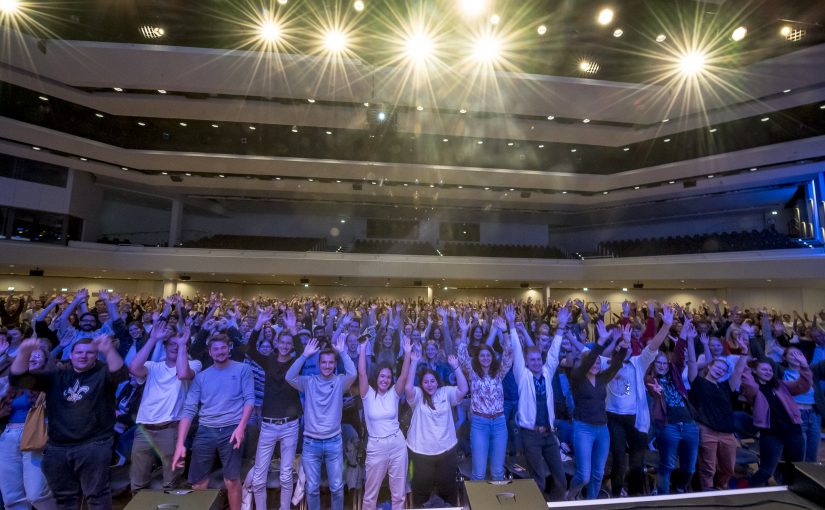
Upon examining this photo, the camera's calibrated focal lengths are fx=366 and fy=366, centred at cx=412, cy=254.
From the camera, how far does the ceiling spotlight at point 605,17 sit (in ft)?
16.9

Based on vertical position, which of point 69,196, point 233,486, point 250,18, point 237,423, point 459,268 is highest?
point 250,18

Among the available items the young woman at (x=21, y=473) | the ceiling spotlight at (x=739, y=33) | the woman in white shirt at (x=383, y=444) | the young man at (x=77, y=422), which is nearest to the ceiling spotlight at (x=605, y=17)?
the ceiling spotlight at (x=739, y=33)

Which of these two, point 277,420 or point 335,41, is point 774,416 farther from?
point 335,41

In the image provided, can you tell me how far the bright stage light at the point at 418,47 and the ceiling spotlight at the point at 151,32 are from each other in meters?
4.14

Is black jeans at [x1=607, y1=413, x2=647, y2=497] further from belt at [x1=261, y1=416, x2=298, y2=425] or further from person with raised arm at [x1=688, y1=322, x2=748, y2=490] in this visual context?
belt at [x1=261, y1=416, x2=298, y2=425]

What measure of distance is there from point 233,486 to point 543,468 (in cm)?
258

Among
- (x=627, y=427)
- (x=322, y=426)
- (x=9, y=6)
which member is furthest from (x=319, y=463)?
(x=9, y=6)

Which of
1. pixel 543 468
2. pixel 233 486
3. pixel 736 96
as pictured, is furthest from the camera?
pixel 736 96

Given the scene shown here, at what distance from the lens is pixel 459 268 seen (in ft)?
49.4

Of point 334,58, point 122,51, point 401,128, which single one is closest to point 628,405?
point 334,58

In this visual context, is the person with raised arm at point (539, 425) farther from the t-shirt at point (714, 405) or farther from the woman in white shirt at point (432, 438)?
the t-shirt at point (714, 405)

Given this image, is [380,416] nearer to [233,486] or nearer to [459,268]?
[233,486]

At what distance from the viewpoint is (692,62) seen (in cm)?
666

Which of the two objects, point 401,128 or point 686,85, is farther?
point 401,128
